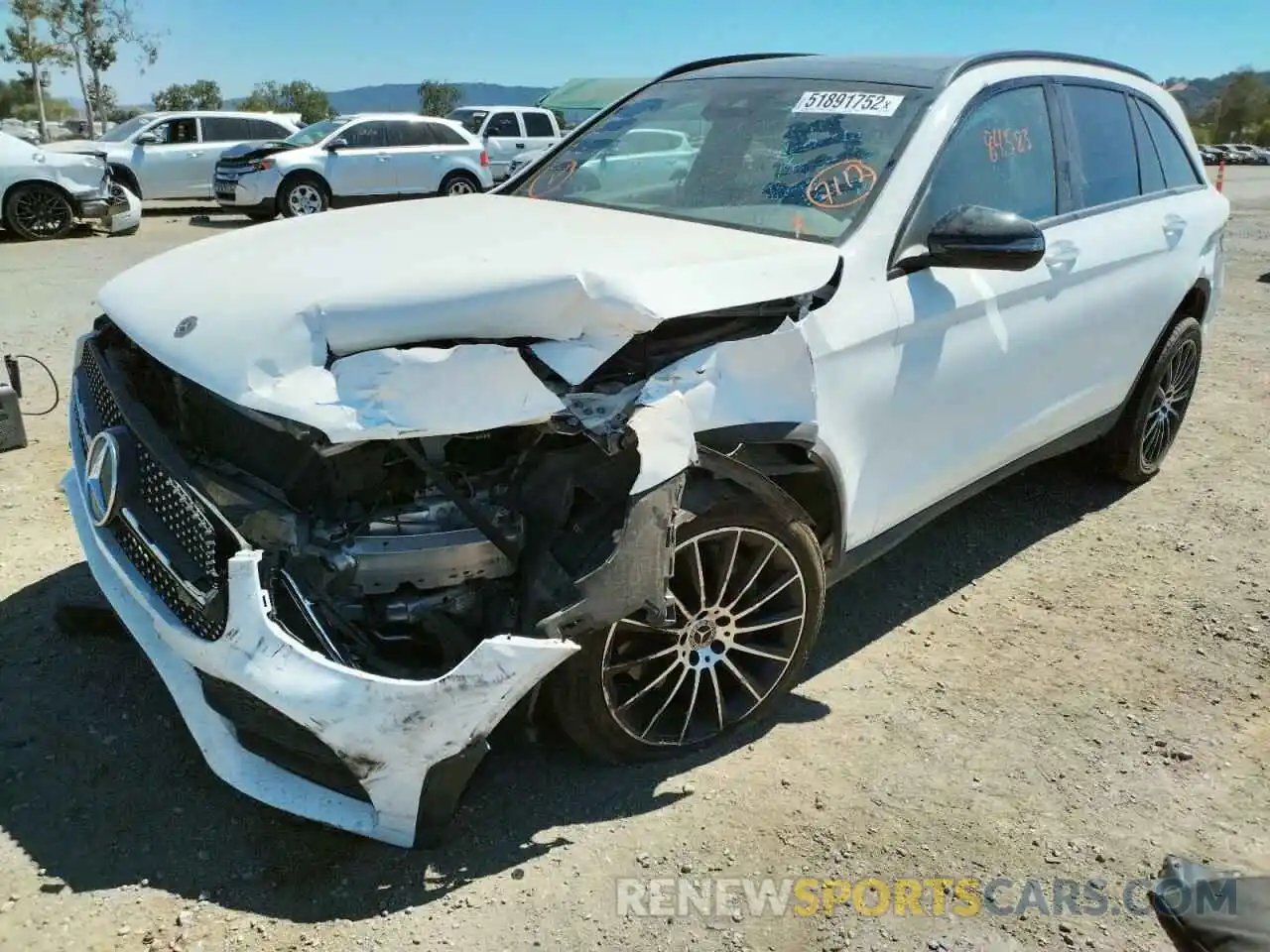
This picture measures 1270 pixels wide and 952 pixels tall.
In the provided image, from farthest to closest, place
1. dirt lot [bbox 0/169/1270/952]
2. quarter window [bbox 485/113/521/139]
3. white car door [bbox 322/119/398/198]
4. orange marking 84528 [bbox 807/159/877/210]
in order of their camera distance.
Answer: quarter window [bbox 485/113/521/139] < white car door [bbox 322/119/398/198] < orange marking 84528 [bbox 807/159/877/210] < dirt lot [bbox 0/169/1270/952]

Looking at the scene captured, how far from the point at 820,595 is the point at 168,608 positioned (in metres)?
1.76

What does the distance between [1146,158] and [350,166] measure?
44.2ft

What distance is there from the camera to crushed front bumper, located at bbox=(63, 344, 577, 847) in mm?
2141

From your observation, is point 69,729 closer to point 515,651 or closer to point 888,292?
point 515,651

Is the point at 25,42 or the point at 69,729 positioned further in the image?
the point at 25,42

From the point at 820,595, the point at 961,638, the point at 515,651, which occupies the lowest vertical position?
the point at 961,638

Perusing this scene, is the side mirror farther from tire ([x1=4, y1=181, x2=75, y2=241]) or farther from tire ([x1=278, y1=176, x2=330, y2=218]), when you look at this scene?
tire ([x1=278, y1=176, x2=330, y2=218])

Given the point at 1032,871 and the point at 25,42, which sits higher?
the point at 25,42

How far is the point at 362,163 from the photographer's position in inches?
616

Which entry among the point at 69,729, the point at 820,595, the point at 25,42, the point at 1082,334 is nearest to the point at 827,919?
the point at 820,595

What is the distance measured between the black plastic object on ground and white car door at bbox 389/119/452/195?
15.5 metres

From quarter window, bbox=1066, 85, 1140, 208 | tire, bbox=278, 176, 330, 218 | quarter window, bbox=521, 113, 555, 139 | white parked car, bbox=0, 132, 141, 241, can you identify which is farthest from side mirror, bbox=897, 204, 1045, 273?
quarter window, bbox=521, 113, 555, 139

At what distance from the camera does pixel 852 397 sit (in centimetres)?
285

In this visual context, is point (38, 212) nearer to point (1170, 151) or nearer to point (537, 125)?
point (537, 125)
